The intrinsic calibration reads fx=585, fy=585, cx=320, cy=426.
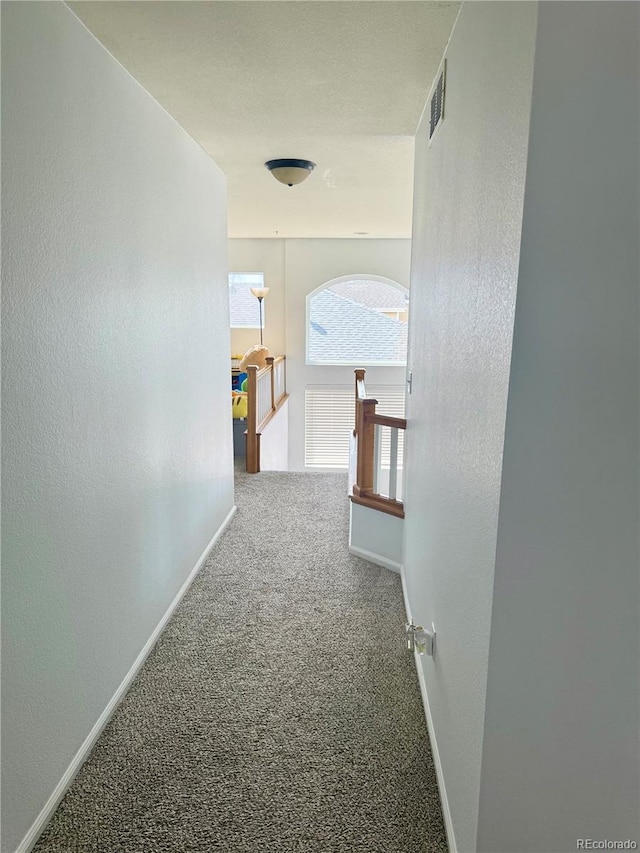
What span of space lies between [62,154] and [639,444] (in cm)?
175

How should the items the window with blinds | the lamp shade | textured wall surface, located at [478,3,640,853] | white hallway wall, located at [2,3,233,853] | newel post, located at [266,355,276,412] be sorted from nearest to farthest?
textured wall surface, located at [478,3,640,853]
white hallway wall, located at [2,3,233,853]
newel post, located at [266,355,276,412]
the lamp shade
the window with blinds

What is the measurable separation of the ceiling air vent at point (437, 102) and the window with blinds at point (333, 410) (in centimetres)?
614

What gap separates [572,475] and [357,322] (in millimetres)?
7395

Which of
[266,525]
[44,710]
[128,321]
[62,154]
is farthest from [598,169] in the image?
[266,525]

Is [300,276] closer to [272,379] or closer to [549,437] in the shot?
[272,379]

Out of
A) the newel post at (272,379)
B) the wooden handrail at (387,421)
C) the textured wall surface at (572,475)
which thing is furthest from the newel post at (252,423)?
the textured wall surface at (572,475)

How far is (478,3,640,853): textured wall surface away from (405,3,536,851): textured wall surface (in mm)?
46

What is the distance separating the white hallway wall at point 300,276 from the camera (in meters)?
8.18

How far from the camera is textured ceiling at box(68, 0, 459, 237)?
1.83m

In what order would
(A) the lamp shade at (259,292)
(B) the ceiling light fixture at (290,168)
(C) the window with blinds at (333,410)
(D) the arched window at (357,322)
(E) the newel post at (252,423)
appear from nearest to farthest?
(B) the ceiling light fixture at (290,168), (E) the newel post at (252,423), (A) the lamp shade at (259,292), (D) the arched window at (357,322), (C) the window with blinds at (333,410)

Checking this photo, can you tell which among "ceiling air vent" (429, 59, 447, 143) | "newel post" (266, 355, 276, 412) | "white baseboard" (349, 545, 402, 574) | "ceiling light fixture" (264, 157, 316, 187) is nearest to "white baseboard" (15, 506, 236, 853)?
"white baseboard" (349, 545, 402, 574)

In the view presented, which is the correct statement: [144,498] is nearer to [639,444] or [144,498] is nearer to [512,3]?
[639,444]

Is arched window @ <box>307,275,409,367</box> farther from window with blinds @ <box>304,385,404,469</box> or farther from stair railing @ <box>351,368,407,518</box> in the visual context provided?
stair railing @ <box>351,368,407,518</box>

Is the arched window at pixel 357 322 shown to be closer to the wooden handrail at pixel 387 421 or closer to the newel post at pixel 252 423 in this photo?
the newel post at pixel 252 423
